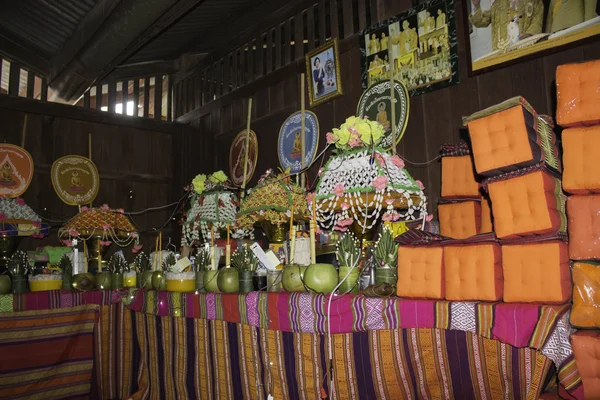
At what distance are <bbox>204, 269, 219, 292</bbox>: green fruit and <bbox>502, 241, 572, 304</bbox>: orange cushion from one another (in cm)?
144

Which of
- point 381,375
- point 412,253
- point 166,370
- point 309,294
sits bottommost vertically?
point 166,370

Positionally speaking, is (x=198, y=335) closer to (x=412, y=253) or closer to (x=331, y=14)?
(x=412, y=253)

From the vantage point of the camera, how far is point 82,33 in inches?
201

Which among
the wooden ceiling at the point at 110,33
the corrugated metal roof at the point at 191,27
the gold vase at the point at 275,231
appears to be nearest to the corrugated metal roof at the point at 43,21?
the wooden ceiling at the point at 110,33

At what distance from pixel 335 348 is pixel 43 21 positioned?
5.24m

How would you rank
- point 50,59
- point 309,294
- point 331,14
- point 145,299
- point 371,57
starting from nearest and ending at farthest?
point 309,294 < point 145,299 < point 371,57 < point 331,14 < point 50,59

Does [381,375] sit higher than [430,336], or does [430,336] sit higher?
[430,336]

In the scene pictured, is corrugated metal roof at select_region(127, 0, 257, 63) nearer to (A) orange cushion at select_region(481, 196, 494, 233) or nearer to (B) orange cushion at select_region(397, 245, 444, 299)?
(A) orange cushion at select_region(481, 196, 494, 233)

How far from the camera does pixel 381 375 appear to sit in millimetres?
1664

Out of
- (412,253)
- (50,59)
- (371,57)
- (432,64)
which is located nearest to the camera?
(412,253)

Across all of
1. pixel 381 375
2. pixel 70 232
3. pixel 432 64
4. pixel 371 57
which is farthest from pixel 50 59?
pixel 381 375

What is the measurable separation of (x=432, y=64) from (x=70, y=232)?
3.10 metres

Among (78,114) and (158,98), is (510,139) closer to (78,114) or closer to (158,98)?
(78,114)

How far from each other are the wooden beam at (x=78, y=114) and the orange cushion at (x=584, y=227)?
5.64 m
